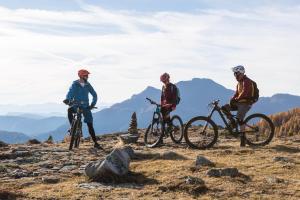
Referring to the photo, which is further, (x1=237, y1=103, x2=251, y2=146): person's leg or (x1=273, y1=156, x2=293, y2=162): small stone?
(x1=237, y1=103, x2=251, y2=146): person's leg

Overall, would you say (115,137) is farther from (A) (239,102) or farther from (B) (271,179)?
(B) (271,179)

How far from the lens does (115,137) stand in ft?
101

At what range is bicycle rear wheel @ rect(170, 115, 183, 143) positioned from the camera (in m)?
21.7

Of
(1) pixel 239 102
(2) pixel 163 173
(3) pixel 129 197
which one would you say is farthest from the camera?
(1) pixel 239 102

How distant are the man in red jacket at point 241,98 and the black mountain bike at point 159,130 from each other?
8.16ft

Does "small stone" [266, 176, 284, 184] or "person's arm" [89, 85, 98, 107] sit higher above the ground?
"person's arm" [89, 85, 98, 107]

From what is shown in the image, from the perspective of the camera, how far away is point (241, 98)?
63.8 ft

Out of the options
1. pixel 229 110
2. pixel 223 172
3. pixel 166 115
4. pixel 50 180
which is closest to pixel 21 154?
pixel 166 115

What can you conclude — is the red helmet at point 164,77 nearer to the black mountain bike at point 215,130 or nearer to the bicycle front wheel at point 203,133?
the black mountain bike at point 215,130

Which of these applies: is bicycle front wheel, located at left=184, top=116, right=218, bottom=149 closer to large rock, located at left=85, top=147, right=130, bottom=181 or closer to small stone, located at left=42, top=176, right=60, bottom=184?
large rock, located at left=85, top=147, right=130, bottom=181

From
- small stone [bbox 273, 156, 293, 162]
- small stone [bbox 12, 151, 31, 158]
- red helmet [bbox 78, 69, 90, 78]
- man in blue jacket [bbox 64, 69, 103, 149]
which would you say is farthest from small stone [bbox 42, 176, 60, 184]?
red helmet [bbox 78, 69, 90, 78]

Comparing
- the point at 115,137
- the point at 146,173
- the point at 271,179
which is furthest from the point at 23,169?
the point at 115,137

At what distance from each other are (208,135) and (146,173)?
20.4 feet

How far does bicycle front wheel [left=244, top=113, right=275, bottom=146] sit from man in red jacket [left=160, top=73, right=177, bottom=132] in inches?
124
